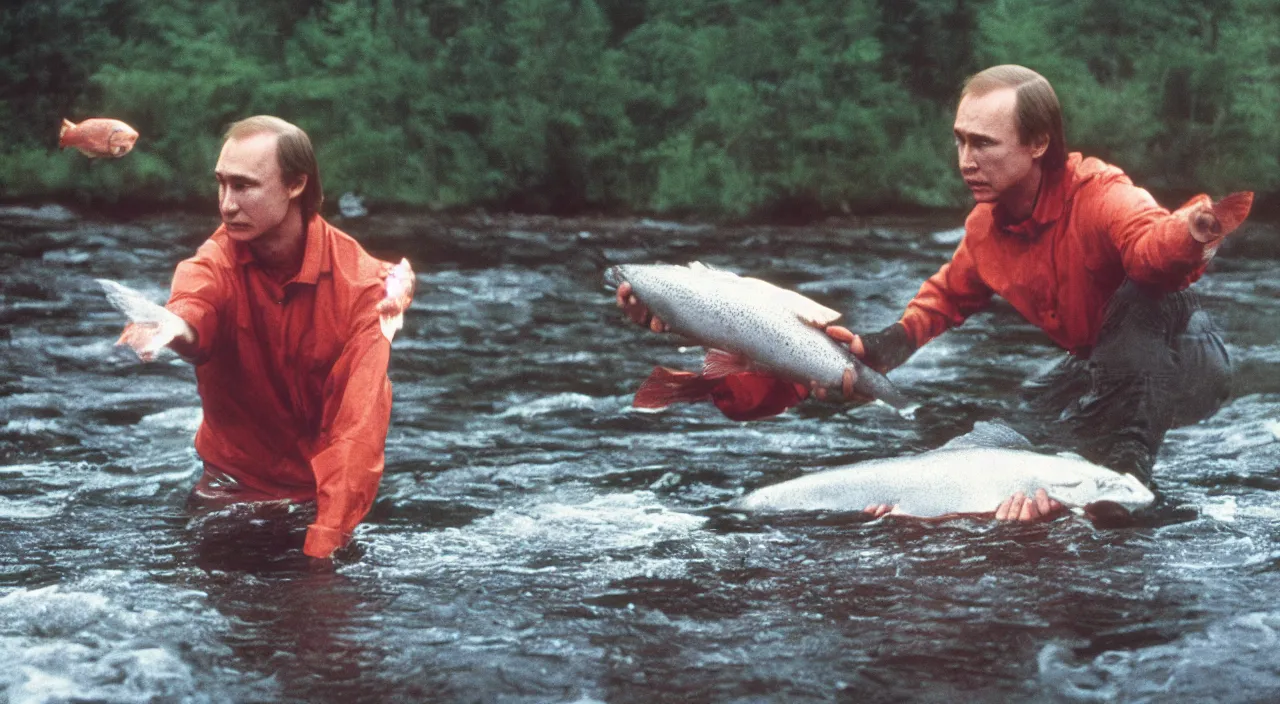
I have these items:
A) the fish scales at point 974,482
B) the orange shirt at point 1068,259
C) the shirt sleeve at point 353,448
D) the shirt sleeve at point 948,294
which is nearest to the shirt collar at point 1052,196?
the orange shirt at point 1068,259

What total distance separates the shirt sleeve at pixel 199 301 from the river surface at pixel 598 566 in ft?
2.47

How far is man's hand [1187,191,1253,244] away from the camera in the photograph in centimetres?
450

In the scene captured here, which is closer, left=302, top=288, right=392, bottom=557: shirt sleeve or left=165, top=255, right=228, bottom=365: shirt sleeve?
left=302, top=288, right=392, bottom=557: shirt sleeve

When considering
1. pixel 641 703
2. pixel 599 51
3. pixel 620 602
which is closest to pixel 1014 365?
pixel 620 602

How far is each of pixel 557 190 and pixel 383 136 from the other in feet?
6.92

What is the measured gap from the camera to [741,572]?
4969mm

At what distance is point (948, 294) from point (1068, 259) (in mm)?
566

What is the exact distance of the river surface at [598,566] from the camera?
4051 mm

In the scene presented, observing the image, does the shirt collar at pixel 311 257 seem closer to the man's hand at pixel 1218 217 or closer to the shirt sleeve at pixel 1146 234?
the shirt sleeve at pixel 1146 234

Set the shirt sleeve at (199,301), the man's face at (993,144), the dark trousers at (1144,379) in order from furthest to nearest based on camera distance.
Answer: the dark trousers at (1144,379)
the man's face at (993,144)
the shirt sleeve at (199,301)

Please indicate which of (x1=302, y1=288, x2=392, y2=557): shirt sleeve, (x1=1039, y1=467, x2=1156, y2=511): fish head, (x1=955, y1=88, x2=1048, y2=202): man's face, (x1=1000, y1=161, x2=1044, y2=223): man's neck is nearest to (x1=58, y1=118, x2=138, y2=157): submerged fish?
(x1=302, y1=288, x2=392, y2=557): shirt sleeve

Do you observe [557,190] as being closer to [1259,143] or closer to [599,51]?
[599,51]

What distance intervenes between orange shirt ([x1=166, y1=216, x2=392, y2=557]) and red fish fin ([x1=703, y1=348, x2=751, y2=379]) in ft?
3.62

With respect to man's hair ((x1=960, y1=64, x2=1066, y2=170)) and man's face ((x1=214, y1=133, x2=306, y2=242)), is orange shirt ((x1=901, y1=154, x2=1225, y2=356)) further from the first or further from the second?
man's face ((x1=214, y1=133, x2=306, y2=242))
